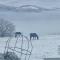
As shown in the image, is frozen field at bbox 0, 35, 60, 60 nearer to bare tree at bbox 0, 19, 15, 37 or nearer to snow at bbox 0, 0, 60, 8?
→ bare tree at bbox 0, 19, 15, 37

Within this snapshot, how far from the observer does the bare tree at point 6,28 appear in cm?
181

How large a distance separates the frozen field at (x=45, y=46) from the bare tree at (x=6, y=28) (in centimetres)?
9

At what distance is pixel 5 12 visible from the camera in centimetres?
185

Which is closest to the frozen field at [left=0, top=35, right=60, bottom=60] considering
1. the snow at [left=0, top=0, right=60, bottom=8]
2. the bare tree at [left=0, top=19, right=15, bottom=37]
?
the bare tree at [left=0, top=19, right=15, bottom=37]

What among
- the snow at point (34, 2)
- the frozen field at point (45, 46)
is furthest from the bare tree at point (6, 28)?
the snow at point (34, 2)

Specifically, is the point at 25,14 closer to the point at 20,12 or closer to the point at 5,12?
the point at 20,12

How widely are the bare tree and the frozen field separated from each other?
0.09m

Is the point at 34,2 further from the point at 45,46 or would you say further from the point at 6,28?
the point at 45,46

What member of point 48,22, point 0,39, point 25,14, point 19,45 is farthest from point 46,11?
point 0,39

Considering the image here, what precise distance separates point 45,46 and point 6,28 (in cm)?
60

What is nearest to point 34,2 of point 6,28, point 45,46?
point 6,28

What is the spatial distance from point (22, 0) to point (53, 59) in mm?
940

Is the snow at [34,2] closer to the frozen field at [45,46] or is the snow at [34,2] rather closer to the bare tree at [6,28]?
the bare tree at [6,28]

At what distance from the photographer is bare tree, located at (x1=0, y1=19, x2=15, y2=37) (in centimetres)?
181
